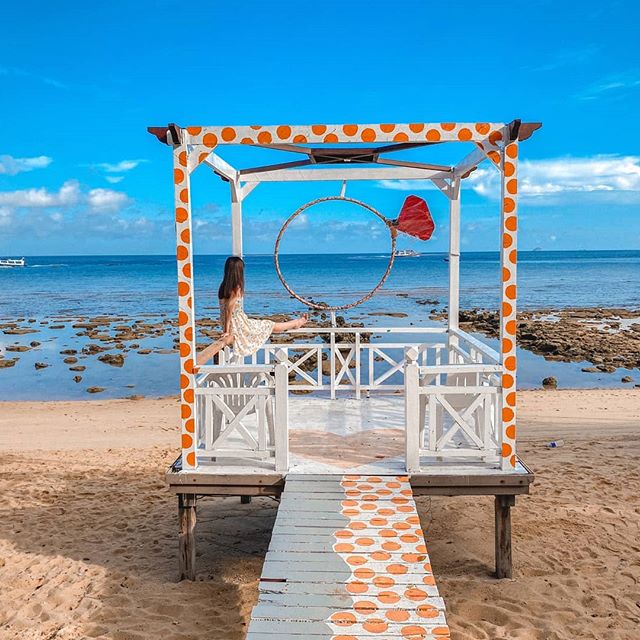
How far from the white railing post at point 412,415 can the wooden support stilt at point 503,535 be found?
880 mm

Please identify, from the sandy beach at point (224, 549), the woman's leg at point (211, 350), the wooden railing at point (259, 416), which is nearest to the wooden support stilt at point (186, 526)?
the sandy beach at point (224, 549)

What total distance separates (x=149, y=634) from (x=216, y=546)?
195 centimetres

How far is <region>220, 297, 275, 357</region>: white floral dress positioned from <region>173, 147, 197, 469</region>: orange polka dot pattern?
3.42 feet

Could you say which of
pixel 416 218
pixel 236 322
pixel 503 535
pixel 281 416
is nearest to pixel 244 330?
pixel 236 322

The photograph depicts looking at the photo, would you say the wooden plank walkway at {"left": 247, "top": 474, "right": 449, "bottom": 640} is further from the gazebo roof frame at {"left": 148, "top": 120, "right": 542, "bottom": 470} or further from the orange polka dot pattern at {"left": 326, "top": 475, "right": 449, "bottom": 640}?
the gazebo roof frame at {"left": 148, "top": 120, "right": 542, "bottom": 470}

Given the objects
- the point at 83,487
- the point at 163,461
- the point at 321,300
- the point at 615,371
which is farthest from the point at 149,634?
the point at 321,300

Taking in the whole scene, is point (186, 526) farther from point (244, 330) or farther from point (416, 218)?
point (416, 218)

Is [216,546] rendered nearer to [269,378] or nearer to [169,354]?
[269,378]

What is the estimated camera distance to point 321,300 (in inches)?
1847

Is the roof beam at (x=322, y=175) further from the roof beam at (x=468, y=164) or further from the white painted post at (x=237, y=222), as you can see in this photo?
the roof beam at (x=468, y=164)

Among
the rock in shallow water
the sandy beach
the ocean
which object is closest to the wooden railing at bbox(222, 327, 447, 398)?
the sandy beach

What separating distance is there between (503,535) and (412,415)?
1485mm

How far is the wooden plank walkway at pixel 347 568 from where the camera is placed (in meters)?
4.08

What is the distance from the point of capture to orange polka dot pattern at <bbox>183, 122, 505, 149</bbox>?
19.0 feet
